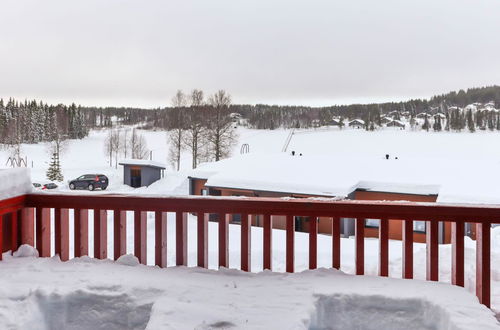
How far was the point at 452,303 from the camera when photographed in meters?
1.43

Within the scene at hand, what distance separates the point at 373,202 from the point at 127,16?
5.88 m

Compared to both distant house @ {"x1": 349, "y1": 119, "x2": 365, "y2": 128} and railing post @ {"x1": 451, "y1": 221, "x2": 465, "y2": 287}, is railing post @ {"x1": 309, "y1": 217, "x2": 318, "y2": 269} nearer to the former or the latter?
railing post @ {"x1": 451, "y1": 221, "x2": 465, "y2": 287}

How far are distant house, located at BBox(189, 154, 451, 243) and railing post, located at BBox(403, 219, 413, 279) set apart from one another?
5963 millimetres

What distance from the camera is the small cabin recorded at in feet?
51.3

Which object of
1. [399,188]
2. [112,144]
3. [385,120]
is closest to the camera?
[399,188]

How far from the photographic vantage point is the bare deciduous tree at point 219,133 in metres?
19.0

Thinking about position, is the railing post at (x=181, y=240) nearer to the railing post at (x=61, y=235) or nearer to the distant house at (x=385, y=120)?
the railing post at (x=61, y=235)

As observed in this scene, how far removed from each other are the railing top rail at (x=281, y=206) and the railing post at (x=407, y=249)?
0.05 meters

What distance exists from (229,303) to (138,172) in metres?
15.0

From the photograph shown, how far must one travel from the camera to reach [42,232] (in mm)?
1962

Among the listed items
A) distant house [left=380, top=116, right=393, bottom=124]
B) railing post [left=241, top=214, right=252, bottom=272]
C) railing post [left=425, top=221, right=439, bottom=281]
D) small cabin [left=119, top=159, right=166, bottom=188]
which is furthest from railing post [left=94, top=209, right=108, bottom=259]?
small cabin [left=119, top=159, right=166, bottom=188]

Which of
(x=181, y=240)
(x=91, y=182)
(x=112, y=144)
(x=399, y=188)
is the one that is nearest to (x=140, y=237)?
(x=181, y=240)

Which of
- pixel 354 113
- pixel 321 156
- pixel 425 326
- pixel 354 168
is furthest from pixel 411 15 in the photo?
pixel 425 326

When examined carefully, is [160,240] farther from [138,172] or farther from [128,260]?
[138,172]
